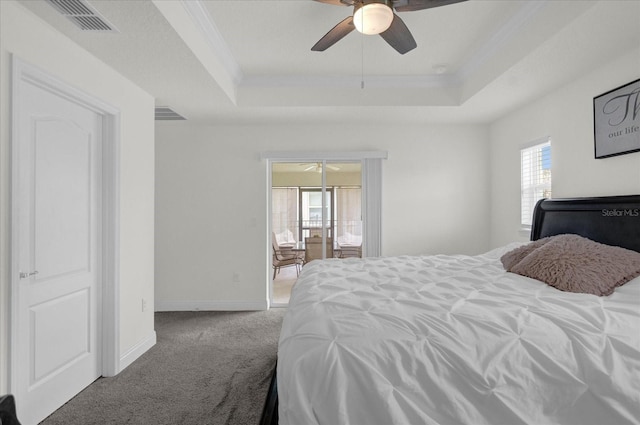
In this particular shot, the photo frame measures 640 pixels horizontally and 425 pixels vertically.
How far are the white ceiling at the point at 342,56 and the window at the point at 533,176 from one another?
1.69ft

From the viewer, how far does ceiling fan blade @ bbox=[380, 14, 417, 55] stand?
6.75ft

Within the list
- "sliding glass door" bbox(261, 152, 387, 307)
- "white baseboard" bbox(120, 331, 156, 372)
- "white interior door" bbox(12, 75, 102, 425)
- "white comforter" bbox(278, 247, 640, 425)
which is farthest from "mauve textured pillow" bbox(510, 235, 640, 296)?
"white baseboard" bbox(120, 331, 156, 372)

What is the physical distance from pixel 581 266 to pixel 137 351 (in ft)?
10.8

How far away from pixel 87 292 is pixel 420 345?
2455 millimetres

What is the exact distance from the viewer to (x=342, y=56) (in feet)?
10.5

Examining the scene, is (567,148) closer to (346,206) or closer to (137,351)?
(346,206)

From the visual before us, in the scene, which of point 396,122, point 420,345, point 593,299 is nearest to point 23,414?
point 420,345

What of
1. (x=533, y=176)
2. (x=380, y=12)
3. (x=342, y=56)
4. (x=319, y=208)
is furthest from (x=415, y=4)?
(x=319, y=208)

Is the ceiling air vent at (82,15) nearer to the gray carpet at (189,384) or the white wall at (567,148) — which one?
the gray carpet at (189,384)

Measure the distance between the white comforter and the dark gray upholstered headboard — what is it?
102 centimetres

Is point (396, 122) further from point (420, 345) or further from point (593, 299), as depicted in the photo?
point (420, 345)

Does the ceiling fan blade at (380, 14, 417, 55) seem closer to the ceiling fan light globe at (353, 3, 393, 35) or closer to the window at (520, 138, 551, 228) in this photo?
the ceiling fan light globe at (353, 3, 393, 35)
